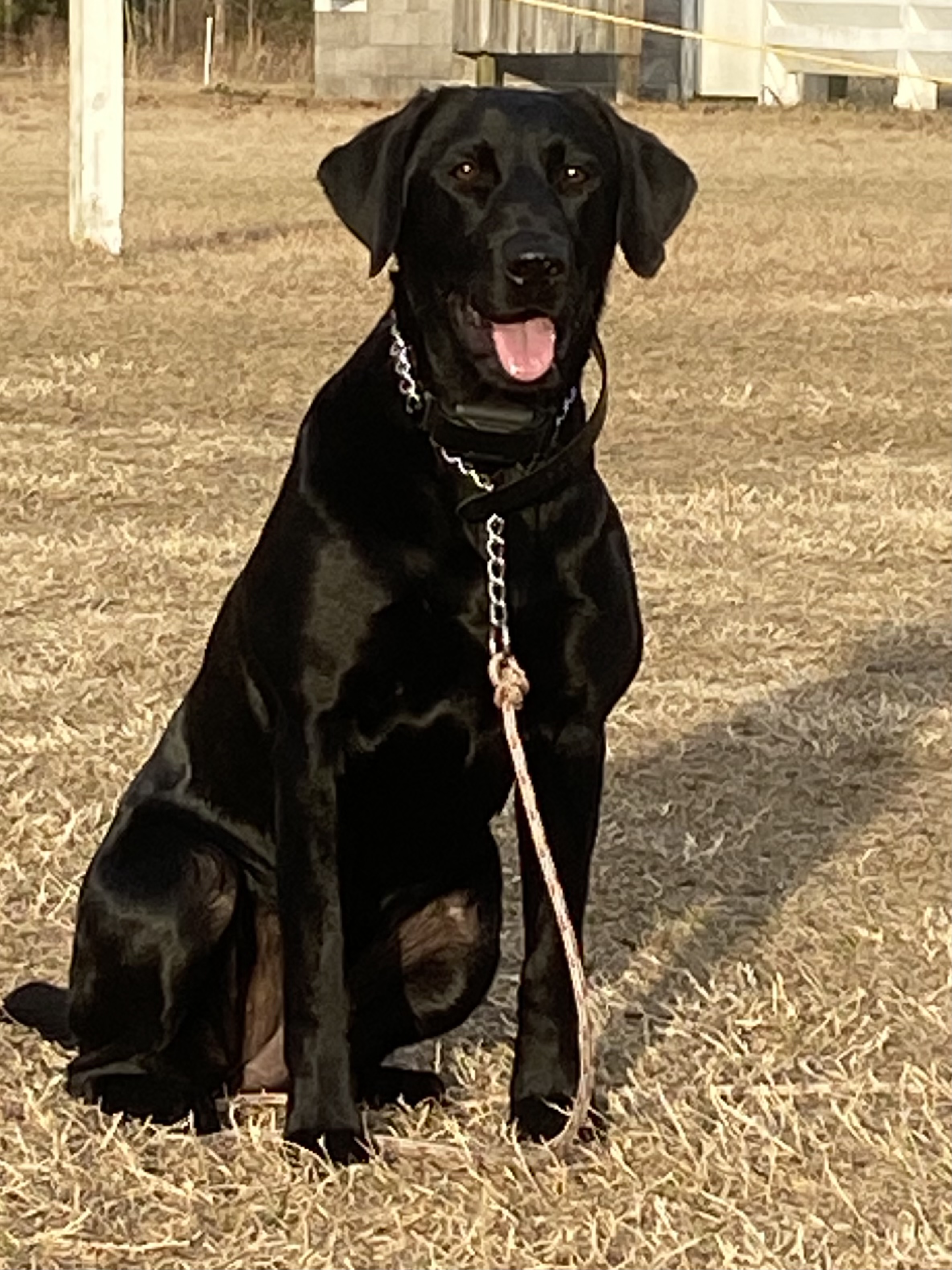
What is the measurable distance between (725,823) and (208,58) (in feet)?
92.9

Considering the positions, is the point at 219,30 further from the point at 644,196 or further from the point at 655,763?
the point at 644,196

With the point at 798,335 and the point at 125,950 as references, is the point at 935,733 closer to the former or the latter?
the point at 125,950

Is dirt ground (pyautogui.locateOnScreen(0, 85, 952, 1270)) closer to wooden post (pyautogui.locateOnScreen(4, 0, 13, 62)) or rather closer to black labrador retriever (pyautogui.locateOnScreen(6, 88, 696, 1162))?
black labrador retriever (pyautogui.locateOnScreen(6, 88, 696, 1162))

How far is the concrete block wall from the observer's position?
31.5m

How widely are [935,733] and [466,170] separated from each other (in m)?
2.76

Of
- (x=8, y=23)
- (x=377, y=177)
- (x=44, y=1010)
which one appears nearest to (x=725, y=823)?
(x=44, y=1010)

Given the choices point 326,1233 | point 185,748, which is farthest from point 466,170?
point 326,1233

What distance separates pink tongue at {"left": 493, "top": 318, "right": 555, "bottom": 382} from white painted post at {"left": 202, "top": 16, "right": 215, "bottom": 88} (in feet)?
94.5

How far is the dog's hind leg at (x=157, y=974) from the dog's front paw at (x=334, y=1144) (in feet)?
0.60

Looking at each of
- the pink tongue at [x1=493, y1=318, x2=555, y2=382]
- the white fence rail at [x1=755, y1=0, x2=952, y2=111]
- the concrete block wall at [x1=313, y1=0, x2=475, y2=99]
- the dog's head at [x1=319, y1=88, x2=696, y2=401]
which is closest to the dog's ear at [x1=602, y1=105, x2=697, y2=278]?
the dog's head at [x1=319, y1=88, x2=696, y2=401]

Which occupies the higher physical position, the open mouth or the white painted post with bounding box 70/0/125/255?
the open mouth

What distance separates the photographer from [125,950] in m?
3.41

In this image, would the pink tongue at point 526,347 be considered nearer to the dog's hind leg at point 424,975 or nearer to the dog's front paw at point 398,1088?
the dog's hind leg at point 424,975

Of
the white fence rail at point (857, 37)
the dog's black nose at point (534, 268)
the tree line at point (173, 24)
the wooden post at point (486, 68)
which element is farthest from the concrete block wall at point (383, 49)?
the dog's black nose at point (534, 268)
